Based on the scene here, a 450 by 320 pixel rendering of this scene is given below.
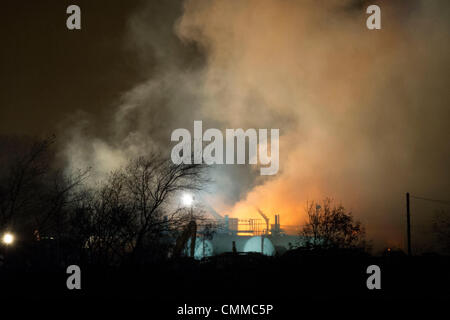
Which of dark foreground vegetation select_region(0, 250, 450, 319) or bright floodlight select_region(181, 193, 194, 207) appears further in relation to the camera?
bright floodlight select_region(181, 193, 194, 207)

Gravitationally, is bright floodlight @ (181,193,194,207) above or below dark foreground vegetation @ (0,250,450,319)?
above

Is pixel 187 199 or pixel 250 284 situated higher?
pixel 187 199

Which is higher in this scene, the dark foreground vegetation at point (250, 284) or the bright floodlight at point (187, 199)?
the bright floodlight at point (187, 199)

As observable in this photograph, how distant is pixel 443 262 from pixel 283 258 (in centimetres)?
889

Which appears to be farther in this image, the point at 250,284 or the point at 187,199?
the point at 187,199

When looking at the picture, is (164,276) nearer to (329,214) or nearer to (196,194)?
(196,194)

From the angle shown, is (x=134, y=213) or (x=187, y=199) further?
(x=187, y=199)

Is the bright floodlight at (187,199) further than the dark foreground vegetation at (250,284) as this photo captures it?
Yes

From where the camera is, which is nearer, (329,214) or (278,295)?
(278,295)
